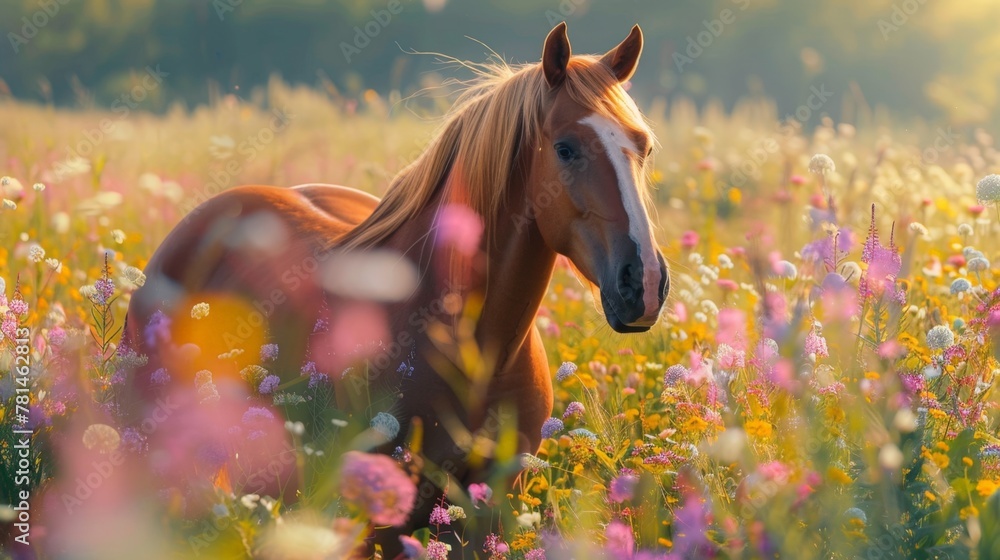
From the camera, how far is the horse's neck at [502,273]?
328cm

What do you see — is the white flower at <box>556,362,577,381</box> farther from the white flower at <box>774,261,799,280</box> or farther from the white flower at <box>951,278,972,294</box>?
the white flower at <box>951,278,972,294</box>

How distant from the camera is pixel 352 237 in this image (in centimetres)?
379

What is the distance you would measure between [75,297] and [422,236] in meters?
3.03

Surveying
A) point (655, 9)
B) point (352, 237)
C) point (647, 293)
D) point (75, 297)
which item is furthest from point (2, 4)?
point (647, 293)

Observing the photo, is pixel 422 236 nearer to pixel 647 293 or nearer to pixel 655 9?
pixel 647 293

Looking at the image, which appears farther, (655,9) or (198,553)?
(655,9)

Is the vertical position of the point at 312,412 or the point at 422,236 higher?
the point at 422,236

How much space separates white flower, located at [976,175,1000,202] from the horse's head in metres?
1.28

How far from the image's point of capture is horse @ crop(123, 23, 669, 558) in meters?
2.96
